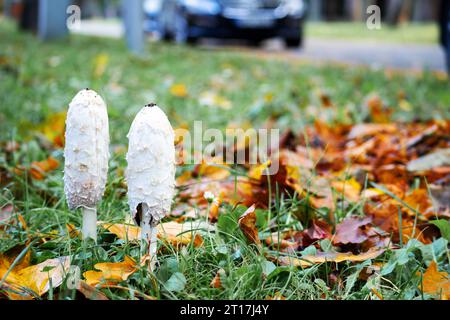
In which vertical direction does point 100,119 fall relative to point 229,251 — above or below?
above

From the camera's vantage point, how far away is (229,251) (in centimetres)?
146

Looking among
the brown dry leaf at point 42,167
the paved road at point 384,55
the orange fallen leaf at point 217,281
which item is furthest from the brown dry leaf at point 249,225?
the paved road at point 384,55

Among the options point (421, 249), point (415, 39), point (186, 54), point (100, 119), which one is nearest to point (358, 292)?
point (421, 249)

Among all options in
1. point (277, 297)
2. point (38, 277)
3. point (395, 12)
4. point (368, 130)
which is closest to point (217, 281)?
point (277, 297)

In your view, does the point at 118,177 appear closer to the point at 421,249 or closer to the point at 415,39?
the point at 421,249

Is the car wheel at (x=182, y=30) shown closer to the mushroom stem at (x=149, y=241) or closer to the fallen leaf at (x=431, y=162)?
the fallen leaf at (x=431, y=162)

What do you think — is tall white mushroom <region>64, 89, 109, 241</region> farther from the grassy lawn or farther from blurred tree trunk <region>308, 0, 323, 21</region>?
blurred tree trunk <region>308, 0, 323, 21</region>

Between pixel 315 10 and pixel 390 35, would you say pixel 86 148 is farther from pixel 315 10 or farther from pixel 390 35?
pixel 315 10

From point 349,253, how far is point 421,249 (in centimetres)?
20

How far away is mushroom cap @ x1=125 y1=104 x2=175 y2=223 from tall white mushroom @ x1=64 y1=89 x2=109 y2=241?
74 millimetres

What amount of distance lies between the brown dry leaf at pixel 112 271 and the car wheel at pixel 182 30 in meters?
9.17

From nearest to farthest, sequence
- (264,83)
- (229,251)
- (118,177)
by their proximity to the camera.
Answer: (229,251) → (118,177) → (264,83)

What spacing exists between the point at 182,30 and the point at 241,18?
120cm
